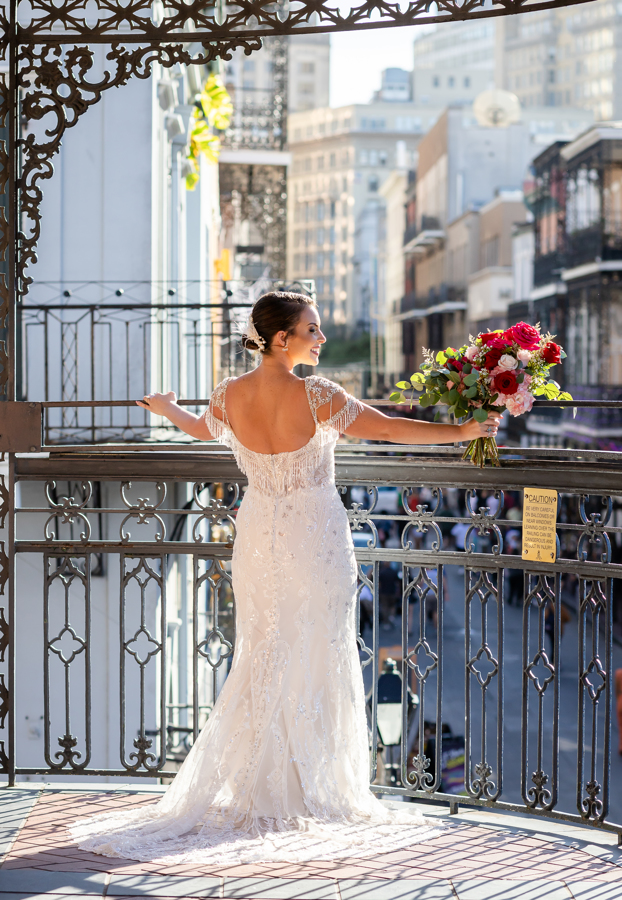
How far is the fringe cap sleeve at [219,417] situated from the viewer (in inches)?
152

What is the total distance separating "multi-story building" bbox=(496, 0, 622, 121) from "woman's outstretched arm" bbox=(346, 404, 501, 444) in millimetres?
74521

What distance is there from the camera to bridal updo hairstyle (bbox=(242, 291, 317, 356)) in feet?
12.1

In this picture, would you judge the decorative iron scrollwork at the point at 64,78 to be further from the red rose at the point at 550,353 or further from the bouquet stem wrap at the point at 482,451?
the bouquet stem wrap at the point at 482,451

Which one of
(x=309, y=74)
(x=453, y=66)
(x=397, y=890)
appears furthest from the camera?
(x=309, y=74)

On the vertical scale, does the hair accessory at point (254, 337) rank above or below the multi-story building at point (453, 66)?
below

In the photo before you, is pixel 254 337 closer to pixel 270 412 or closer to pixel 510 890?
pixel 270 412

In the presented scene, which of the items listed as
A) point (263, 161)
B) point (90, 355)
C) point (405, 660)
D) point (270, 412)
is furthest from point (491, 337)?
point (263, 161)

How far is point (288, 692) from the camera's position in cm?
373

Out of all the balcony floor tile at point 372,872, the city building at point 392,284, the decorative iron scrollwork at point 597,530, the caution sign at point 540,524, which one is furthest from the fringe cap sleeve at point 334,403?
the city building at point 392,284

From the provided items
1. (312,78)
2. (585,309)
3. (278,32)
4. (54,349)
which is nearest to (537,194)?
(585,309)

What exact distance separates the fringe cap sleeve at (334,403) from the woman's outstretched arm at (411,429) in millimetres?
26

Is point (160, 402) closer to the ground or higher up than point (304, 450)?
higher up

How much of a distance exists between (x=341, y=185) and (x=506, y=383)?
92.1 m

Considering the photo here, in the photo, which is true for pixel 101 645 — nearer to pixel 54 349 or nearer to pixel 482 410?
pixel 54 349
